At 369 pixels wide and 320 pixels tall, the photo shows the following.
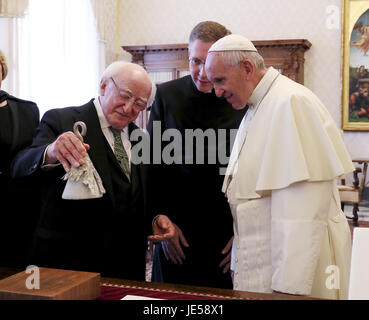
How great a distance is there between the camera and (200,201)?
110 inches

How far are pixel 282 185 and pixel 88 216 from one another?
Result: 86 cm

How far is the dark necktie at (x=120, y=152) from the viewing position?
2.29 metres

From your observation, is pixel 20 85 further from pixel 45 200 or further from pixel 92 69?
pixel 45 200

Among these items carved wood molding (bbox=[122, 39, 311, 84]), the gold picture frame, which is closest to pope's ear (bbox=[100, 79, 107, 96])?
carved wood molding (bbox=[122, 39, 311, 84])

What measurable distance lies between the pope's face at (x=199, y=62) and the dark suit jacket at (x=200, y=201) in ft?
0.32

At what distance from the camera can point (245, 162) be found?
2242mm

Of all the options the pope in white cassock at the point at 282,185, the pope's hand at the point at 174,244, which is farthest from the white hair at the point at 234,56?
the pope's hand at the point at 174,244

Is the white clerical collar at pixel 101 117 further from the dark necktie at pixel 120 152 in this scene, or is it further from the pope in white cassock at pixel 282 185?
the pope in white cassock at pixel 282 185

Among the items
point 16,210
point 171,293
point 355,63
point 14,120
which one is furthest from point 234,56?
point 355,63

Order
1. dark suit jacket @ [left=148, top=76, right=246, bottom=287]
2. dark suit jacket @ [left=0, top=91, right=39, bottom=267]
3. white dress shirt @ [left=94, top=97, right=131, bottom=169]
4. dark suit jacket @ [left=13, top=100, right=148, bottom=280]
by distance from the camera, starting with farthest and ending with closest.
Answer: dark suit jacket @ [left=148, top=76, right=246, bottom=287], dark suit jacket @ [left=0, top=91, right=39, bottom=267], white dress shirt @ [left=94, top=97, right=131, bottom=169], dark suit jacket @ [left=13, top=100, right=148, bottom=280]

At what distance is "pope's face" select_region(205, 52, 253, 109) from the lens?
2195 mm

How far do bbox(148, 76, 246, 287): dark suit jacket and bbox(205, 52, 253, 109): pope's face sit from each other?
59cm

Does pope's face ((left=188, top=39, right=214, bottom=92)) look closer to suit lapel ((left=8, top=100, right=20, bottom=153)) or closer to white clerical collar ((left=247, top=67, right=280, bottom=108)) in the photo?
white clerical collar ((left=247, top=67, right=280, bottom=108))
